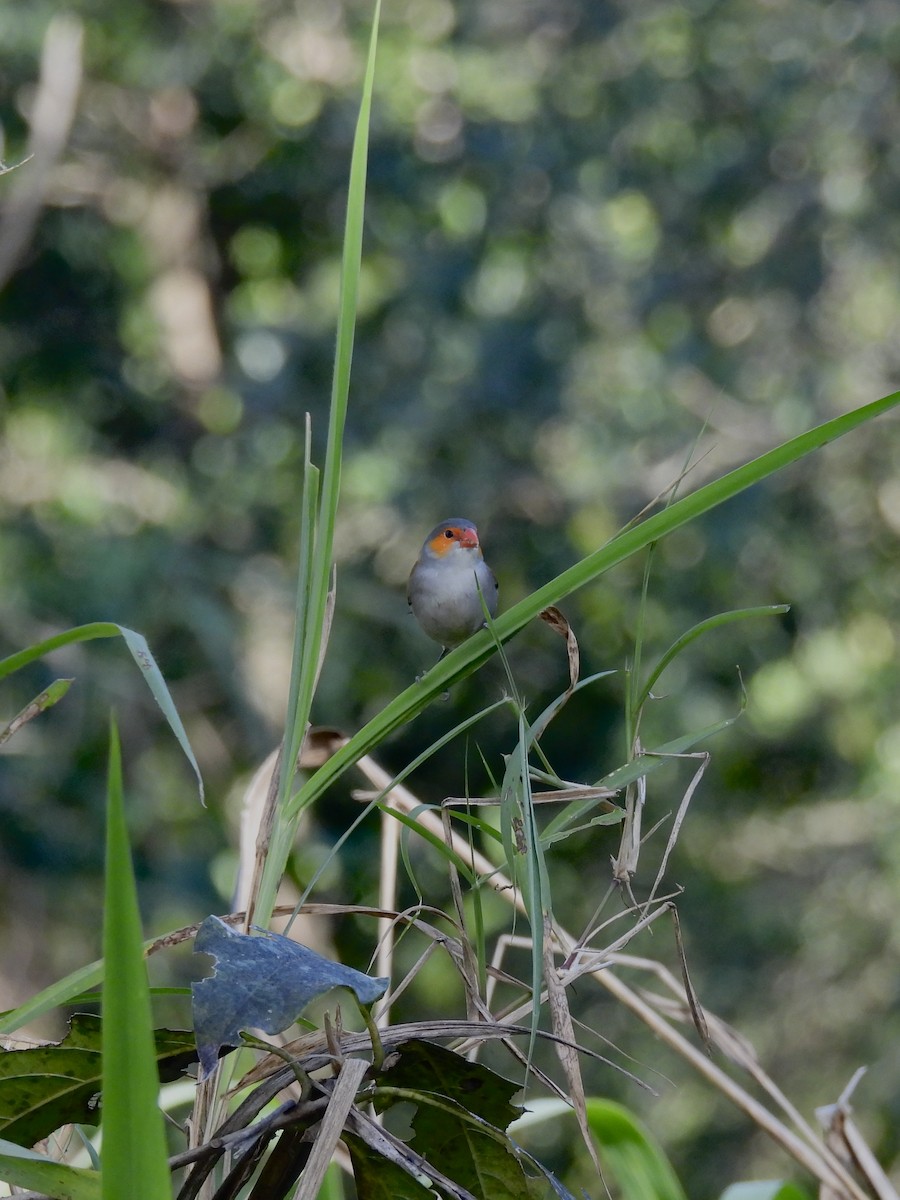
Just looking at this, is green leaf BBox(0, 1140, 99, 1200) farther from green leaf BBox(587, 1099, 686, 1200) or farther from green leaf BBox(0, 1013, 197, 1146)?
green leaf BBox(587, 1099, 686, 1200)

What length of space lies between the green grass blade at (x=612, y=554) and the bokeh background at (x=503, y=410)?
521cm

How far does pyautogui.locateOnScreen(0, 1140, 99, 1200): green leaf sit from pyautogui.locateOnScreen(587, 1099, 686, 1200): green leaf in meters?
0.72

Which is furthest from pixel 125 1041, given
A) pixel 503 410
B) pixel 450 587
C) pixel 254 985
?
pixel 503 410

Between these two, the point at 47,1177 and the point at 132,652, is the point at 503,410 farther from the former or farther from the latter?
the point at 47,1177

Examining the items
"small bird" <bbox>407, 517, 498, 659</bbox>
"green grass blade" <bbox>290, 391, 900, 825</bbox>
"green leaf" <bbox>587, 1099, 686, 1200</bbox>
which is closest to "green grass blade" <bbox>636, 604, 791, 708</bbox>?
"green grass blade" <bbox>290, 391, 900, 825</bbox>

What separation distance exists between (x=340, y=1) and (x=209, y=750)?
4.00 metres

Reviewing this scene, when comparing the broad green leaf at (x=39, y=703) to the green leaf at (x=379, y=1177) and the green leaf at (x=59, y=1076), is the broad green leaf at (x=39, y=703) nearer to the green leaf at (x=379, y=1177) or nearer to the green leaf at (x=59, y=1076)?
the green leaf at (x=59, y=1076)

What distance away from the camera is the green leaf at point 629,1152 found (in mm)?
1411

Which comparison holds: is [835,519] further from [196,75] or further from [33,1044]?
[33,1044]

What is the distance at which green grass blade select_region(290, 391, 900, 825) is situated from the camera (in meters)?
0.95

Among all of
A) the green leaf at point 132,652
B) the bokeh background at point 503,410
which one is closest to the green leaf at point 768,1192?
the green leaf at point 132,652

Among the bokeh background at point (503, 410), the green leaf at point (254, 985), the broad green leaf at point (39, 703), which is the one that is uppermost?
the broad green leaf at point (39, 703)

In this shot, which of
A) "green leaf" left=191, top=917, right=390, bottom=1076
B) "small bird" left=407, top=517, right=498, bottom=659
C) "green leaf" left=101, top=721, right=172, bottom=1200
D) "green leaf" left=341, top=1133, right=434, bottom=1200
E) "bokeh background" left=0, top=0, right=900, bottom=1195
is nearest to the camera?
"green leaf" left=101, top=721, right=172, bottom=1200

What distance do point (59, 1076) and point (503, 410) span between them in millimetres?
5989
